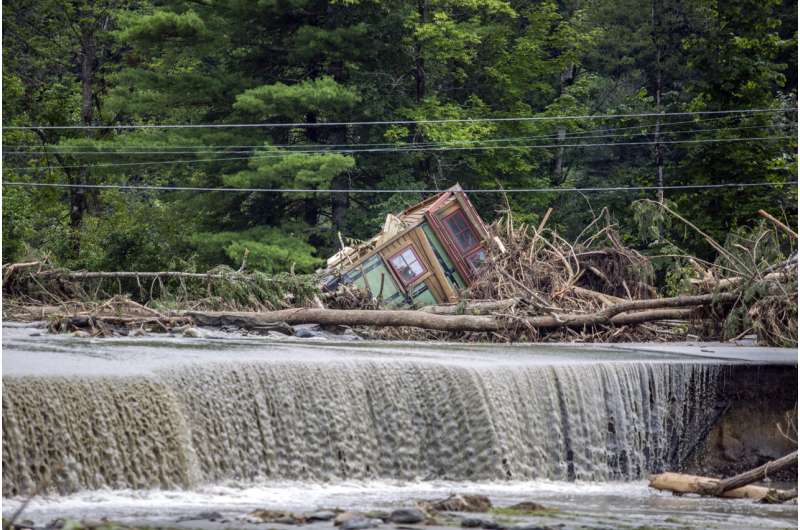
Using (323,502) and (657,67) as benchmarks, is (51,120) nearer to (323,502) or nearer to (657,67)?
(657,67)

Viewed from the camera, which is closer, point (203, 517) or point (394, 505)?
point (203, 517)

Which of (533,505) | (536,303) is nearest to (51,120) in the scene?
(536,303)

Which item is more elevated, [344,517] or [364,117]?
[364,117]

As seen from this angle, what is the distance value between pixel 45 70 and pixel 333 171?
44.2ft

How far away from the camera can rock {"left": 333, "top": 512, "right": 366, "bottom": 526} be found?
1091cm

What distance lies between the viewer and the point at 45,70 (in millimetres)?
42344

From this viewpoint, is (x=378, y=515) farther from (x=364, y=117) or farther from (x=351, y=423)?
(x=364, y=117)

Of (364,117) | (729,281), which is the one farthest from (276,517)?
(364,117)

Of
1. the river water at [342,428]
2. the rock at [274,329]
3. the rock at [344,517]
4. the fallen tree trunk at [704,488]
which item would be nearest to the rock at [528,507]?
the river water at [342,428]

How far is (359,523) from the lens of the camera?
1080 centimetres

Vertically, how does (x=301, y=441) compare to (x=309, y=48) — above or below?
below

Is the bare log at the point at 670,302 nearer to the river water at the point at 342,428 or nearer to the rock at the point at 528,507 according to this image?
the river water at the point at 342,428

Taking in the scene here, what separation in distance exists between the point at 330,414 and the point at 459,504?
3.05 meters

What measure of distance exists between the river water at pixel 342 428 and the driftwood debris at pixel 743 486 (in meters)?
0.29
